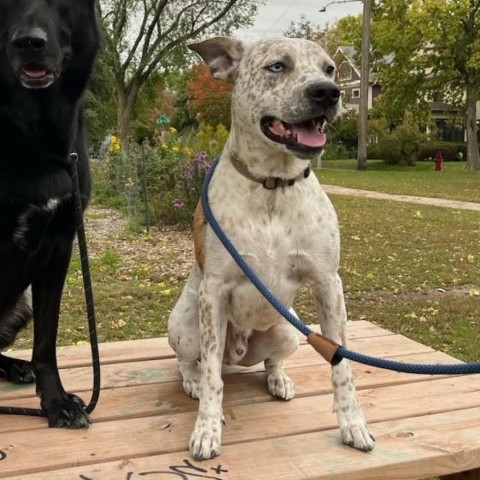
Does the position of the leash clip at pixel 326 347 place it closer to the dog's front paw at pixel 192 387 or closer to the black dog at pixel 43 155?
the dog's front paw at pixel 192 387

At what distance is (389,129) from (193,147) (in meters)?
26.8

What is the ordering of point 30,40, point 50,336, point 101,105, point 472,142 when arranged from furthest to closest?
point 472,142 → point 101,105 → point 50,336 → point 30,40

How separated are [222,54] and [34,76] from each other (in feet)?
2.50

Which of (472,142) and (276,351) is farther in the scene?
(472,142)

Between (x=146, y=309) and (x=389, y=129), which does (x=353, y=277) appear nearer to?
(x=146, y=309)

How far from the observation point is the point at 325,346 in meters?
2.09

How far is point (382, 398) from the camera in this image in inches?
105

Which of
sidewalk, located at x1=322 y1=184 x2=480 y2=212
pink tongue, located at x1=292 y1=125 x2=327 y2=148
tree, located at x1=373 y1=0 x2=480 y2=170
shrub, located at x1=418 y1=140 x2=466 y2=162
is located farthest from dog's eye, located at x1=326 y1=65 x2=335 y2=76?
shrub, located at x1=418 y1=140 x2=466 y2=162

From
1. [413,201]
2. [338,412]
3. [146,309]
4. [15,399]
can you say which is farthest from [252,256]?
[413,201]

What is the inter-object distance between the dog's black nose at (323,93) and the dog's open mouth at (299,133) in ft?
0.20

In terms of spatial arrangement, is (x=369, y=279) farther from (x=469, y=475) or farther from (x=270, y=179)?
(x=270, y=179)

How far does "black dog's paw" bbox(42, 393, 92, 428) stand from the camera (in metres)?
2.39

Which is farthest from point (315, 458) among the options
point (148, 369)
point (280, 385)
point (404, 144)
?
point (404, 144)

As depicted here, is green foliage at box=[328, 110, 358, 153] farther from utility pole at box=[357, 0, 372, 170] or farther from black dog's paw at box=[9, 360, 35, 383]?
black dog's paw at box=[9, 360, 35, 383]
